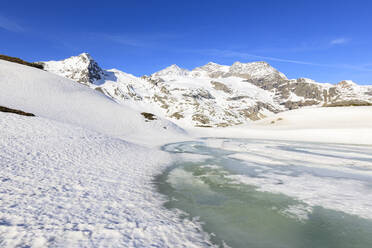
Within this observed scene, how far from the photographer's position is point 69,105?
34.3m

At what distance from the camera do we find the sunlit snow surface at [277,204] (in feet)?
15.6

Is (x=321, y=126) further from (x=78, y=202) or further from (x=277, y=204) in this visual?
(x=78, y=202)

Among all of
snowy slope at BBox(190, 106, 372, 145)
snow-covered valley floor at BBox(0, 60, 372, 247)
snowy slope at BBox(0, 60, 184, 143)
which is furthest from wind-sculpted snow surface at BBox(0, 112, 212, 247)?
snowy slope at BBox(190, 106, 372, 145)

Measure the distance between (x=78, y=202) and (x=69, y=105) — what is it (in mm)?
33610

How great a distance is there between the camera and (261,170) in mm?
12023

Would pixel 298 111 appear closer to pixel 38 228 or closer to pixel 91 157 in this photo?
pixel 91 157

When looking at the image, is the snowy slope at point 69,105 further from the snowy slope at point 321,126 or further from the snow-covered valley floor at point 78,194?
the snowy slope at point 321,126

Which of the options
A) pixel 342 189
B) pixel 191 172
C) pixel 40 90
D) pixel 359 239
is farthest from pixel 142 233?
pixel 40 90

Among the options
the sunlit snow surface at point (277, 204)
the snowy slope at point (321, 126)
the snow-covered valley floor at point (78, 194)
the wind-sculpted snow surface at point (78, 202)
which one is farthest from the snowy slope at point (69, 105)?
the sunlit snow surface at point (277, 204)

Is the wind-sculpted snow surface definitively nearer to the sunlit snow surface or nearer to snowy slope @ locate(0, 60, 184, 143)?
the sunlit snow surface

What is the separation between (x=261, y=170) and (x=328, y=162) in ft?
21.2

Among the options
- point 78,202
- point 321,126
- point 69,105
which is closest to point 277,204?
point 78,202

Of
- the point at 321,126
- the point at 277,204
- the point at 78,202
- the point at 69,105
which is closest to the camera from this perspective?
the point at 78,202

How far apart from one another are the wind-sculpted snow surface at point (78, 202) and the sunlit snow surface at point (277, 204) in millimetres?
906
